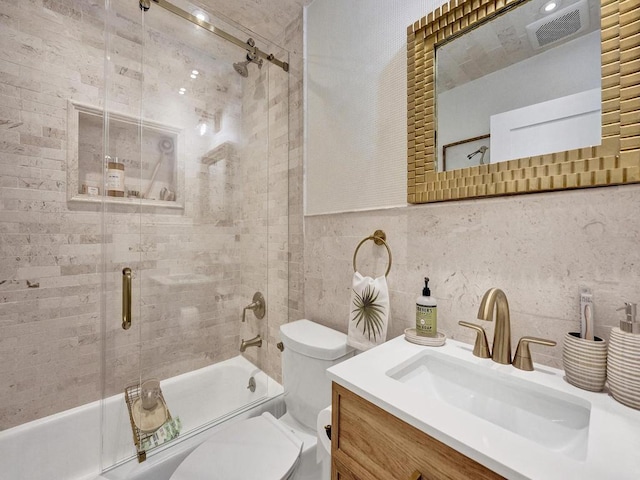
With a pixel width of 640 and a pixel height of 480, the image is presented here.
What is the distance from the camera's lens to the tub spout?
1.65 metres

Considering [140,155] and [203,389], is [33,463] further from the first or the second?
[140,155]

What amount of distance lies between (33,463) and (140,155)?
154 centimetres

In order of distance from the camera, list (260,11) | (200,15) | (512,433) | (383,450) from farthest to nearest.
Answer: (260,11)
(200,15)
(383,450)
(512,433)

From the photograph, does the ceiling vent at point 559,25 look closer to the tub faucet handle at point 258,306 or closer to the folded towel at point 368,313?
the folded towel at point 368,313

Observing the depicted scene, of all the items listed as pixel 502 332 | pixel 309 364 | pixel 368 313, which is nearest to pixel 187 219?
pixel 309 364

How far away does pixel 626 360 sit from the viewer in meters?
0.54

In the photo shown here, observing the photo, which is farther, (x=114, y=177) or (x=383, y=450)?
(x=114, y=177)

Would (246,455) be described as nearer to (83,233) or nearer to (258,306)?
(258,306)

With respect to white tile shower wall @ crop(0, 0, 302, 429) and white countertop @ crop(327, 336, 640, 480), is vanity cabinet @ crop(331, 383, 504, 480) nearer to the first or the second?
white countertop @ crop(327, 336, 640, 480)

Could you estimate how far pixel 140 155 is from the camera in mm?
1361

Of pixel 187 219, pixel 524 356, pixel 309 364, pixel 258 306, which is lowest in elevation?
pixel 309 364

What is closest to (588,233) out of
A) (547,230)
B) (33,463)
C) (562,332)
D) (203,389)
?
(547,230)

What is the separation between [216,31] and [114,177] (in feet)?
3.10

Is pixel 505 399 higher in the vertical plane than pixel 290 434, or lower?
higher
